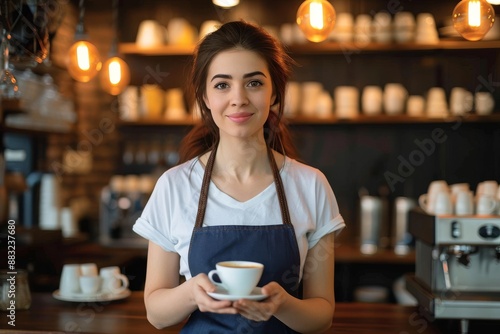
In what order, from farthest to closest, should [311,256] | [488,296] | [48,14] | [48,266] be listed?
[48,266] → [48,14] → [488,296] → [311,256]

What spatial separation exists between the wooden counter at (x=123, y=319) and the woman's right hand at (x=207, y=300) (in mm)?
760

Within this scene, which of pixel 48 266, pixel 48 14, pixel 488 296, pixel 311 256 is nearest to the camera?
pixel 311 256

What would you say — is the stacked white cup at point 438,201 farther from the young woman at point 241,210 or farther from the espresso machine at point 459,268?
the young woman at point 241,210

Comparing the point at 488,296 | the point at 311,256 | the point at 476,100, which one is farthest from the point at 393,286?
the point at 311,256

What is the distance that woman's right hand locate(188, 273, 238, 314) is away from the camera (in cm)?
145

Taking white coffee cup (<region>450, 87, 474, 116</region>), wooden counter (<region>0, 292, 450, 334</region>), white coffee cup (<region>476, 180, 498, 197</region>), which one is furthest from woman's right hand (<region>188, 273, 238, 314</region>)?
white coffee cup (<region>450, 87, 474, 116</region>)

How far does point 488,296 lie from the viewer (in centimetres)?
245

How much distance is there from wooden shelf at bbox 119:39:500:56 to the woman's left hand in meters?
3.09

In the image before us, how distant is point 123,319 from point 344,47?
116 inches

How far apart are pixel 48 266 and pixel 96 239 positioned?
1.47 m

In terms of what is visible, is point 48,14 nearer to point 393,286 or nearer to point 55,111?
point 55,111

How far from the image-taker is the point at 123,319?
2.34 meters

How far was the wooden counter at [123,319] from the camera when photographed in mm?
2199

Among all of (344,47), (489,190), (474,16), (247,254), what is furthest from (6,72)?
(344,47)
